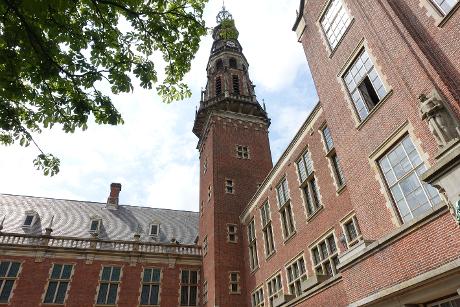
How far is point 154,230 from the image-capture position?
3133cm

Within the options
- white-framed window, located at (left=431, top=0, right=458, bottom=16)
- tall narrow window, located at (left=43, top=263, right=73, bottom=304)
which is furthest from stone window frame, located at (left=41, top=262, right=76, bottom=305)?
white-framed window, located at (left=431, top=0, right=458, bottom=16)

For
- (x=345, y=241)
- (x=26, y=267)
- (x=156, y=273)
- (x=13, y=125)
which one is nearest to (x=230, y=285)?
(x=156, y=273)

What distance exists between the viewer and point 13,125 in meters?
7.60

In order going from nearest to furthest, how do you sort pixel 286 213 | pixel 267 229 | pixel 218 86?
1. pixel 286 213
2. pixel 267 229
3. pixel 218 86

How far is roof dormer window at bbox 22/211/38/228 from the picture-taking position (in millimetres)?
28341

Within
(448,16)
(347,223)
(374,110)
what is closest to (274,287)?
(347,223)

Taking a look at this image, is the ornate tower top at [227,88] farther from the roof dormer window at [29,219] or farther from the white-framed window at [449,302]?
the white-framed window at [449,302]

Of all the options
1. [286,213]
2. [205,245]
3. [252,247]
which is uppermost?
[205,245]

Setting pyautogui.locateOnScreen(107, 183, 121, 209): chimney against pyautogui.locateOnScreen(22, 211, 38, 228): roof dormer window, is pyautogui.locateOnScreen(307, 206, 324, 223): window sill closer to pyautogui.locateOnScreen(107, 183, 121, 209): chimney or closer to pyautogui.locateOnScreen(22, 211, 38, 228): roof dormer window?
pyautogui.locateOnScreen(22, 211, 38, 228): roof dormer window

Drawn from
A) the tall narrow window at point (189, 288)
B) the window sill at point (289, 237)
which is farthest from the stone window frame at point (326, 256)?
the tall narrow window at point (189, 288)

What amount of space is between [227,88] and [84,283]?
21928 millimetres

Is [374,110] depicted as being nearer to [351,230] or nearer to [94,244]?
[351,230]

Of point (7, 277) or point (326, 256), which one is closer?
point (326, 256)

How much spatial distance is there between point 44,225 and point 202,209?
44.8ft
